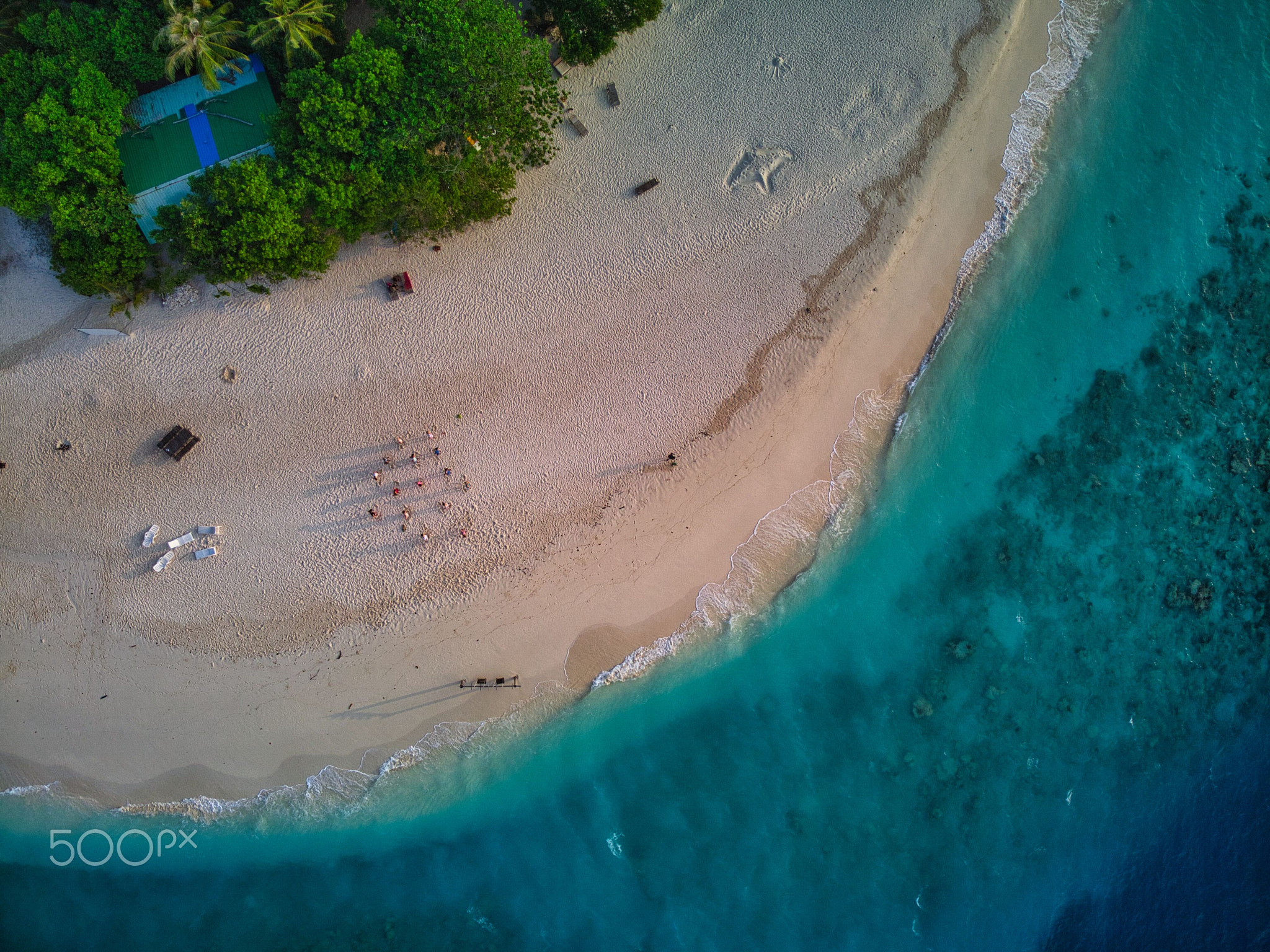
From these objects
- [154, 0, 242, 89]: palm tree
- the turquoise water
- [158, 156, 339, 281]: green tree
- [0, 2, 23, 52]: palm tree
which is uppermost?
[0, 2, 23, 52]: palm tree

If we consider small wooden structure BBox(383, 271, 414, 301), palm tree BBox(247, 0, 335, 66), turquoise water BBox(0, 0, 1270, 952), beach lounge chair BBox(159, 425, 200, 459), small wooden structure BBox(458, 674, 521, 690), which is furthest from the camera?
small wooden structure BBox(383, 271, 414, 301)

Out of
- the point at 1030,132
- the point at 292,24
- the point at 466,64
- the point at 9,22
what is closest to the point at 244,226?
the point at 292,24

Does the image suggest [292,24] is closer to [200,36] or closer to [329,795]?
[200,36]

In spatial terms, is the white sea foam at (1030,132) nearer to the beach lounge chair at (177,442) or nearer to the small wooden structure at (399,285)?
the small wooden structure at (399,285)

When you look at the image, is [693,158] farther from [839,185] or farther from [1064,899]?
[1064,899]

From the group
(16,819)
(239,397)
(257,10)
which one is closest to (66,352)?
(239,397)

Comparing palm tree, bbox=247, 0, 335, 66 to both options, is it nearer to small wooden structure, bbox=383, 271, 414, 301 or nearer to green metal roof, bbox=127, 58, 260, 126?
green metal roof, bbox=127, 58, 260, 126

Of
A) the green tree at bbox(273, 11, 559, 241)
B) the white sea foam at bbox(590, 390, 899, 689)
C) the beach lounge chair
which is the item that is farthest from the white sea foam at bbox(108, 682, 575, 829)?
the green tree at bbox(273, 11, 559, 241)
